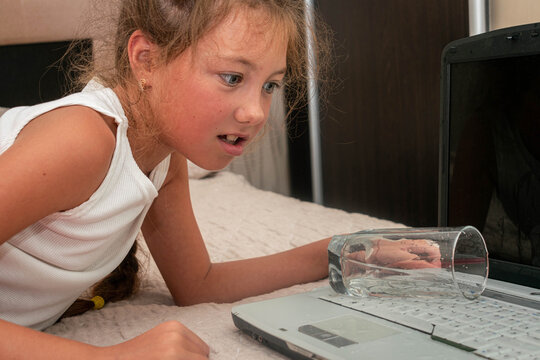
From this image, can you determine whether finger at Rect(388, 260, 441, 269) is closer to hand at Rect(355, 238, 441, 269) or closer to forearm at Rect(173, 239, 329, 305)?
hand at Rect(355, 238, 441, 269)

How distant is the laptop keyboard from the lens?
0.52m

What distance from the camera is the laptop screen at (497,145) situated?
0.71 m

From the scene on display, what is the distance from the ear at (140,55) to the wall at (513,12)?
685mm

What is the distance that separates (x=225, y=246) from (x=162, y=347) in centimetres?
66

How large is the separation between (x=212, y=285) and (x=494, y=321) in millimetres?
457

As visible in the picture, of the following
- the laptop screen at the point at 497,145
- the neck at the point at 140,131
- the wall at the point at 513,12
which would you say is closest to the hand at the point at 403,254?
the laptop screen at the point at 497,145

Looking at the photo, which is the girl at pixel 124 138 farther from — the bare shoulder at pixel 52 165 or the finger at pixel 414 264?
the finger at pixel 414 264

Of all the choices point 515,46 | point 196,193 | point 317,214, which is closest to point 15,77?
point 196,193

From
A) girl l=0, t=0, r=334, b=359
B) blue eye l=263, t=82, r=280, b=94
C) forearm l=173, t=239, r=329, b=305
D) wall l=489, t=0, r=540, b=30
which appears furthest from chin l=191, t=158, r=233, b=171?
wall l=489, t=0, r=540, b=30

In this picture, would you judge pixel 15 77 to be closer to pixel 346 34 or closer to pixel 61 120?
pixel 346 34

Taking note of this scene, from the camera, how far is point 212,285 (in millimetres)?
927

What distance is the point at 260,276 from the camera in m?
0.92

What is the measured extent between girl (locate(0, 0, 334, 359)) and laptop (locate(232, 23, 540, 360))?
0.41 ft

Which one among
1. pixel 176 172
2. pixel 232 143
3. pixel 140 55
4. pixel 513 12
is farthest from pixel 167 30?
pixel 513 12
